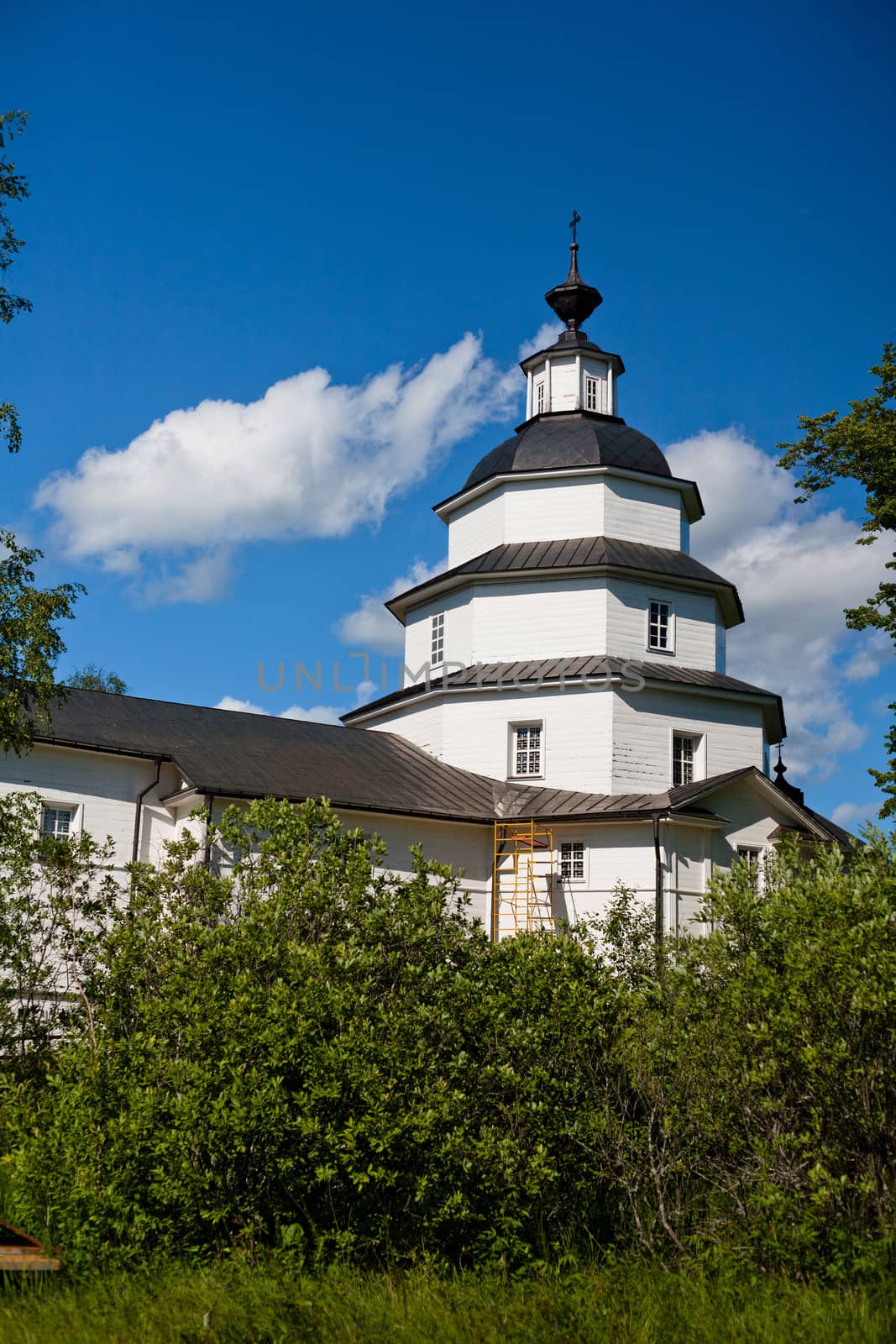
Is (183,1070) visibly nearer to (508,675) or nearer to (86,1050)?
(86,1050)

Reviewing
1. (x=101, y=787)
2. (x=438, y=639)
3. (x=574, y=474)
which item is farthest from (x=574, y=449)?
(x=101, y=787)

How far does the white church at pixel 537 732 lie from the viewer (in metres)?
24.0

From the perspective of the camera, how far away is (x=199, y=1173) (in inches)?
346

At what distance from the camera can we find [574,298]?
115ft

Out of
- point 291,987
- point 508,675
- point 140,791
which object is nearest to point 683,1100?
point 291,987

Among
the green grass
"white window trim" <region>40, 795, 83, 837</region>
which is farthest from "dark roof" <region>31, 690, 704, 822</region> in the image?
the green grass

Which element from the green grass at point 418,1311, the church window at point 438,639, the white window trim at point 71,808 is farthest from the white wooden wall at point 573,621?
the green grass at point 418,1311

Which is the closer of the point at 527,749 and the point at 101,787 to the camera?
the point at 101,787

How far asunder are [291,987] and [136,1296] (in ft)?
8.28

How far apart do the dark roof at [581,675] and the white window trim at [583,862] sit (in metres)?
3.58

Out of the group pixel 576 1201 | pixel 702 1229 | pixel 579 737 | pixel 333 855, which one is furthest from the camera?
pixel 579 737

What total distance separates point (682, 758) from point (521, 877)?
15.7 ft

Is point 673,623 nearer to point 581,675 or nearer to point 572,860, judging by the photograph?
point 581,675

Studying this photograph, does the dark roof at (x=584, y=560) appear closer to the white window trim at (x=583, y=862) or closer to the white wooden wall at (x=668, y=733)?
the white wooden wall at (x=668, y=733)
